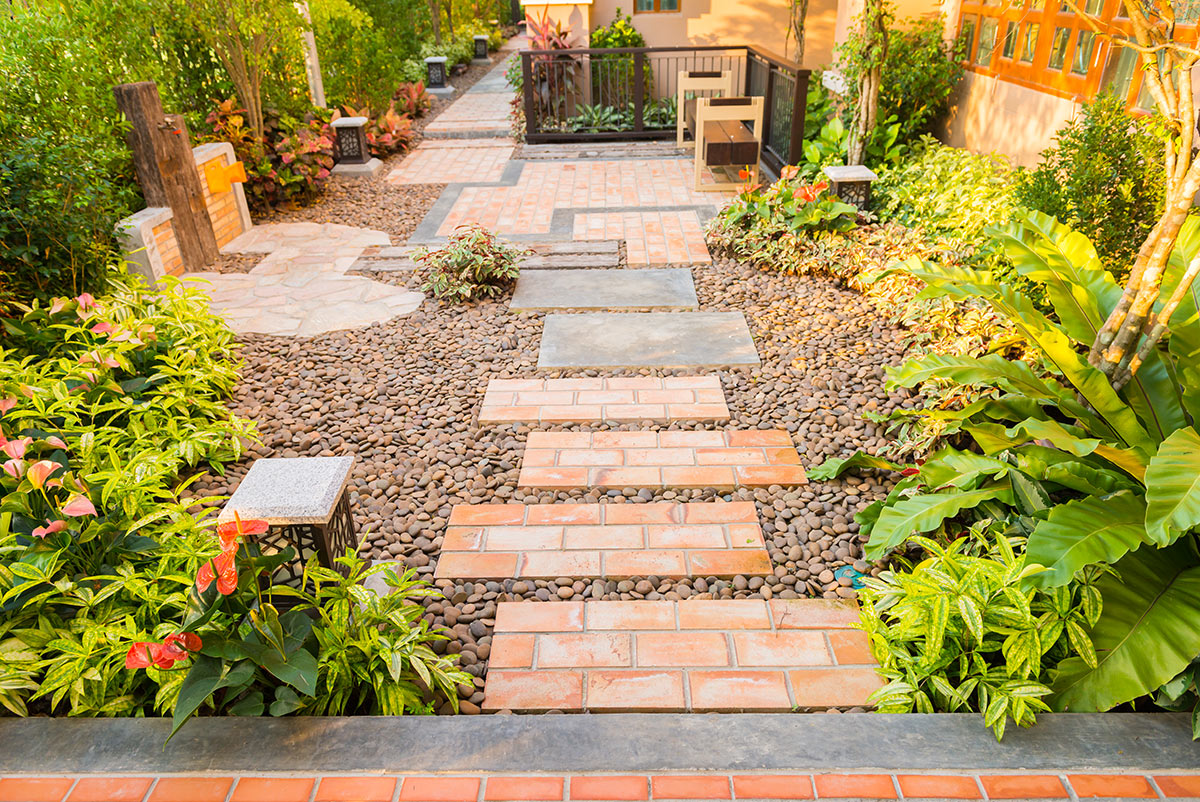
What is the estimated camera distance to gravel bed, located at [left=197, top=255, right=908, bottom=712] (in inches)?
102

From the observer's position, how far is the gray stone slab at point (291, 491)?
2.10m

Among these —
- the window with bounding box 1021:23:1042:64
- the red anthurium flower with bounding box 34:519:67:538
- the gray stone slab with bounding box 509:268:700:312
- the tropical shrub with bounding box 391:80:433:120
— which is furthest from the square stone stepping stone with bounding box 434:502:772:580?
the tropical shrub with bounding box 391:80:433:120

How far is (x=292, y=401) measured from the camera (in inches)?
151

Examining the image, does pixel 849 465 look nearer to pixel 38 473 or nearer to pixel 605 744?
pixel 605 744

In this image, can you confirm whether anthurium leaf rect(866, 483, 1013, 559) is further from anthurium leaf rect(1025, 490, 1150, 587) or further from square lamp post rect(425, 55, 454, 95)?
square lamp post rect(425, 55, 454, 95)

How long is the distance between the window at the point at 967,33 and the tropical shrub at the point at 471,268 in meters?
4.36

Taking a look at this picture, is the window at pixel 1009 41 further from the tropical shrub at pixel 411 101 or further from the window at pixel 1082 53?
the tropical shrub at pixel 411 101

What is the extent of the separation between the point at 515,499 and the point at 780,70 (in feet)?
20.2

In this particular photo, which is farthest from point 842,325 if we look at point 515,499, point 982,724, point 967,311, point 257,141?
point 257,141

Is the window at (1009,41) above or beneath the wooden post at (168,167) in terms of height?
above

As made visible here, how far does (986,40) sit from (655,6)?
5.47 meters

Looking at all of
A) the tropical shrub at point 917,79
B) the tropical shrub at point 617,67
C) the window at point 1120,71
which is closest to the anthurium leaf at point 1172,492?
the window at point 1120,71

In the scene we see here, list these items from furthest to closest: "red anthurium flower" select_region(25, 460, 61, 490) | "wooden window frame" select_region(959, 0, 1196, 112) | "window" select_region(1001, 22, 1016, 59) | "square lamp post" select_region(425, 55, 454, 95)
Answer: "square lamp post" select_region(425, 55, 454, 95)
"window" select_region(1001, 22, 1016, 59)
"wooden window frame" select_region(959, 0, 1196, 112)
"red anthurium flower" select_region(25, 460, 61, 490)

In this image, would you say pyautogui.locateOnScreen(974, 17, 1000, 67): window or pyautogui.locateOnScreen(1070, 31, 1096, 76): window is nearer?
pyautogui.locateOnScreen(1070, 31, 1096, 76): window
